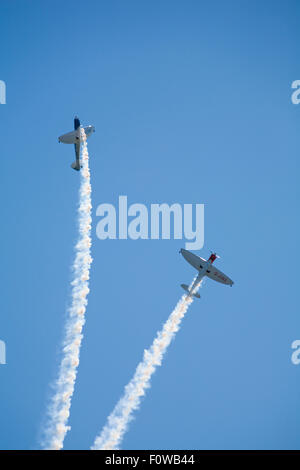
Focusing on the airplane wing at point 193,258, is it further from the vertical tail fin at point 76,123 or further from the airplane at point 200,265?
the vertical tail fin at point 76,123

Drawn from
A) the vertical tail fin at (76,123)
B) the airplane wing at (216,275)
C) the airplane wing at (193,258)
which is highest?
the vertical tail fin at (76,123)

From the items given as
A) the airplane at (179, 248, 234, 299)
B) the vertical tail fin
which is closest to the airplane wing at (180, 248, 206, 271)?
the airplane at (179, 248, 234, 299)

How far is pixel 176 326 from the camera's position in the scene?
314 ft

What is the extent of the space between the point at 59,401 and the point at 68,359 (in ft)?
16.5

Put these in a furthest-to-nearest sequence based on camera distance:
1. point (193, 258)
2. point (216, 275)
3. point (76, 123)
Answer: point (216, 275)
point (193, 258)
point (76, 123)

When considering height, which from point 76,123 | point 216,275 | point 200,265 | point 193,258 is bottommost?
point 216,275

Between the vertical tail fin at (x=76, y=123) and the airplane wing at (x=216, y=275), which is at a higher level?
the vertical tail fin at (x=76, y=123)

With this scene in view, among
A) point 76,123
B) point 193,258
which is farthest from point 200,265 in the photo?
point 76,123

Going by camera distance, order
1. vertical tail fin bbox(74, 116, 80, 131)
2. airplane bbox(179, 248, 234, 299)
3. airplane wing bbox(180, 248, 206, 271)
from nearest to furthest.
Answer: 1. vertical tail fin bbox(74, 116, 80, 131)
2. airplane bbox(179, 248, 234, 299)
3. airplane wing bbox(180, 248, 206, 271)

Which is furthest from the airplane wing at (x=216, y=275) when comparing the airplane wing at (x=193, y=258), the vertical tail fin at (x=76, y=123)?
the vertical tail fin at (x=76, y=123)

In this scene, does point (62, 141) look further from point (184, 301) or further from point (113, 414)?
point (113, 414)

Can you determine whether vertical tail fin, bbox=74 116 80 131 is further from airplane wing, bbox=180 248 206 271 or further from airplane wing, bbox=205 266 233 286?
airplane wing, bbox=205 266 233 286

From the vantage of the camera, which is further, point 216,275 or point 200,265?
point 216,275

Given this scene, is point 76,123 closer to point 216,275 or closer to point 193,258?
point 193,258
